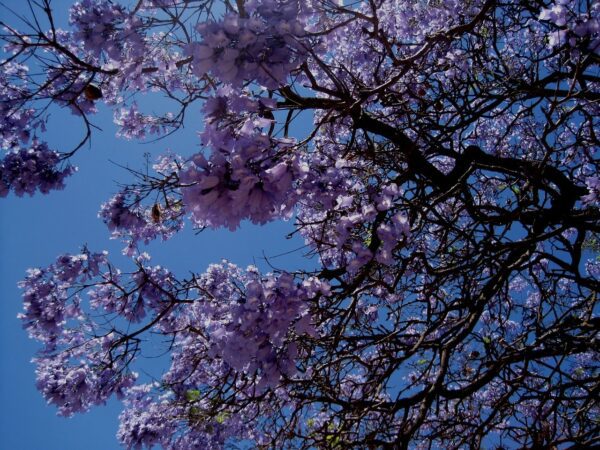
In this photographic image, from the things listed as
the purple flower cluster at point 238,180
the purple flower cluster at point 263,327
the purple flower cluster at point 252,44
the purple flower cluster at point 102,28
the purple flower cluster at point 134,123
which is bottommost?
the purple flower cluster at point 263,327

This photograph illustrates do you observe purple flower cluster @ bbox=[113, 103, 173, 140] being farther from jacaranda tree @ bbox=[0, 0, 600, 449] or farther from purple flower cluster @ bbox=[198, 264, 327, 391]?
purple flower cluster @ bbox=[198, 264, 327, 391]

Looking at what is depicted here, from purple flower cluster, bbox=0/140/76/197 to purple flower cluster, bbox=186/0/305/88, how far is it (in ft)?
11.6

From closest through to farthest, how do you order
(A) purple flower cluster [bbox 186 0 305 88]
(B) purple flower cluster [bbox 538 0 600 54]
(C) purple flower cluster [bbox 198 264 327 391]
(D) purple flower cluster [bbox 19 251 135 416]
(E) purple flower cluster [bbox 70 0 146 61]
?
(A) purple flower cluster [bbox 186 0 305 88], (C) purple flower cluster [bbox 198 264 327 391], (B) purple flower cluster [bbox 538 0 600 54], (E) purple flower cluster [bbox 70 0 146 61], (D) purple flower cluster [bbox 19 251 135 416]

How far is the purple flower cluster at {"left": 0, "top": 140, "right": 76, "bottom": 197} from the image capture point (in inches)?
167

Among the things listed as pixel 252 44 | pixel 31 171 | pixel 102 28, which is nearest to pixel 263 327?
pixel 252 44

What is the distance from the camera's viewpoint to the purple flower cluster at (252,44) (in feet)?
4.72

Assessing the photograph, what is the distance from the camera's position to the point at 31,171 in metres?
4.28

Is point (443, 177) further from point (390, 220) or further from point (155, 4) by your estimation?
point (155, 4)

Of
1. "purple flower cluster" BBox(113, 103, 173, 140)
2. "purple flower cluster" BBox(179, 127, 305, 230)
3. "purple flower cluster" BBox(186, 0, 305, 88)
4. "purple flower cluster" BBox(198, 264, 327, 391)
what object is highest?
"purple flower cluster" BBox(113, 103, 173, 140)

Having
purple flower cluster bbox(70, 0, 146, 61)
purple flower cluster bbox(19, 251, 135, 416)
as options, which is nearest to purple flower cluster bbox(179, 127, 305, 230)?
purple flower cluster bbox(70, 0, 146, 61)

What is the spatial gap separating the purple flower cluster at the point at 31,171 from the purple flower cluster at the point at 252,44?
11.6 feet

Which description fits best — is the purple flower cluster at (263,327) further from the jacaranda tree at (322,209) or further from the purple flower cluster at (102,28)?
the purple flower cluster at (102,28)

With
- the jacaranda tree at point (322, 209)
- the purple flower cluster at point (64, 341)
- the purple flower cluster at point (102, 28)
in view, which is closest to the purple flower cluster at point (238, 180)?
the jacaranda tree at point (322, 209)

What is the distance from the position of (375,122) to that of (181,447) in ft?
15.4
